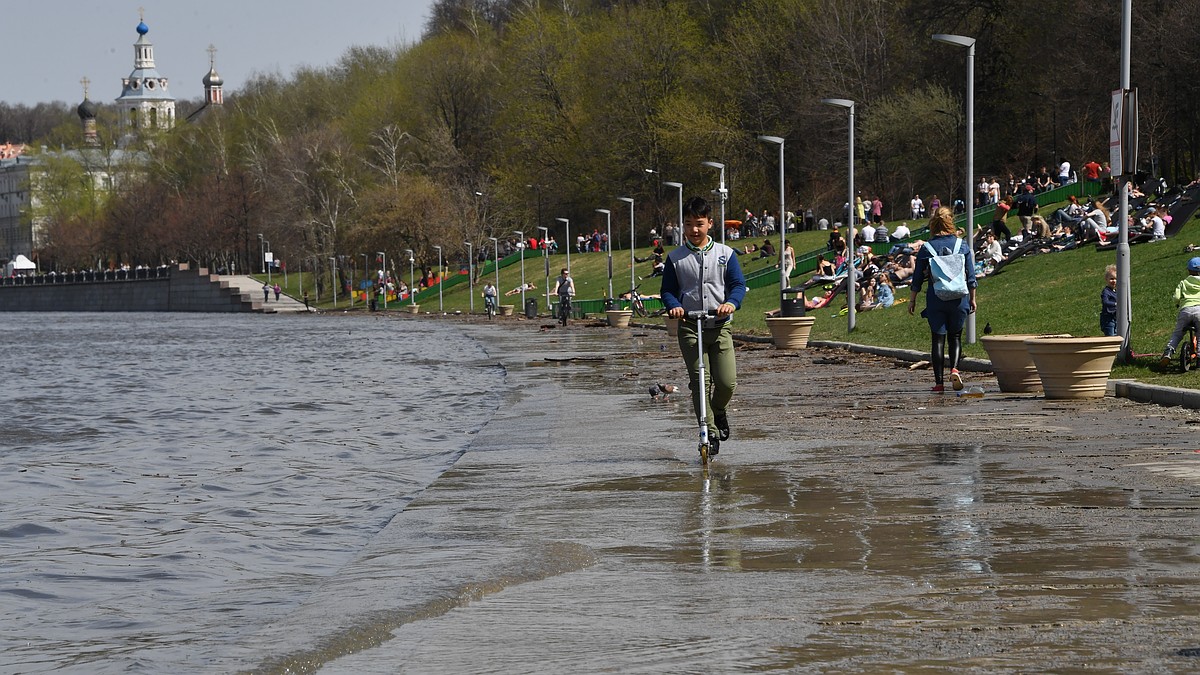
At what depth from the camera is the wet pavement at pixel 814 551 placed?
6457mm

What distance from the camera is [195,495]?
45.2 ft

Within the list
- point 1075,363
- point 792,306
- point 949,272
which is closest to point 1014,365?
point 1075,363

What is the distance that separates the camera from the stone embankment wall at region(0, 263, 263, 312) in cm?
14112

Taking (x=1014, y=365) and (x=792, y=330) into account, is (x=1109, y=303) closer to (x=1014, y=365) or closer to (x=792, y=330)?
(x=1014, y=365)

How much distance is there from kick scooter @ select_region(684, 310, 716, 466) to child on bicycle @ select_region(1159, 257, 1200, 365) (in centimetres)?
819

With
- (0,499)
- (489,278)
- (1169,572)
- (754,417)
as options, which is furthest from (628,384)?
(489,278)

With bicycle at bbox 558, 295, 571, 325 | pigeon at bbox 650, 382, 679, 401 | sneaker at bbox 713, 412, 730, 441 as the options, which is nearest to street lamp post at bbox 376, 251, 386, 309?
bicycle at bbox 558, 295, 571, 325

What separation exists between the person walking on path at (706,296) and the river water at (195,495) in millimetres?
2462

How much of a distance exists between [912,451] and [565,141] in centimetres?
9277

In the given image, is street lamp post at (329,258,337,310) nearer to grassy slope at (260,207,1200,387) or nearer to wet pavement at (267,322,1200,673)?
grassy slope at (260,207,1200,387)

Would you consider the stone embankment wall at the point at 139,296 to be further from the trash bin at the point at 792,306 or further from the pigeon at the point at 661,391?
the pigeon at the point at 661,391

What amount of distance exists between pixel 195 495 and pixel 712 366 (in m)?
4.38

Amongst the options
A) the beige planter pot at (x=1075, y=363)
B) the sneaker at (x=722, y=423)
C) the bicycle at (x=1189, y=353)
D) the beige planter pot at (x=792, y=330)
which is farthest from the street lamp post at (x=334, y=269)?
the sneaker at (x=722, y=423)

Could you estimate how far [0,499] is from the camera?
13.8m
